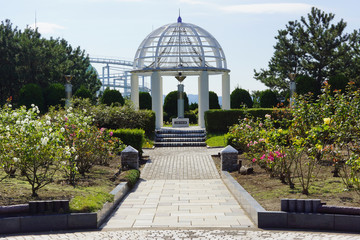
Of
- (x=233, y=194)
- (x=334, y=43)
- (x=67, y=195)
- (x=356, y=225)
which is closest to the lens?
(x=356, y=225)

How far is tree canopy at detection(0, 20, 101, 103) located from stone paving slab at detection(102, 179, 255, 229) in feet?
90.0

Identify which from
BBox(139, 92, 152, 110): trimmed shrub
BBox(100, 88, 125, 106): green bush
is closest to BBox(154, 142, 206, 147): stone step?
BBox(100, 88, 125, 106): green bush

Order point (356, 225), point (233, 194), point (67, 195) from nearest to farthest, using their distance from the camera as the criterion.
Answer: point (356, 225) → point (67, 195) → point (233, 194)

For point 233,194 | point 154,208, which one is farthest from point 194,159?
point 154,208

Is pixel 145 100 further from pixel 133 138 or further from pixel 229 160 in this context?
pixel 229 160

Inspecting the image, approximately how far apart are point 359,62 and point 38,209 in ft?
106

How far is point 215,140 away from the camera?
24.3m

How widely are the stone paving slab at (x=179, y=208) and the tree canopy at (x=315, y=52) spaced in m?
23.8

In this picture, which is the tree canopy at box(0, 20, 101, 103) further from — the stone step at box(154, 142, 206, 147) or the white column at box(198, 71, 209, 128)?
the stone step at box(154, 142, 206, 147)

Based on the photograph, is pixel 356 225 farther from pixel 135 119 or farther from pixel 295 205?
pixel 135 119

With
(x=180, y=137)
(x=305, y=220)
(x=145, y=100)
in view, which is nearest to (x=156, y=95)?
(x=180, y=137)

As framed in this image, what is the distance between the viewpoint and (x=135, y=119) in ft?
80.1

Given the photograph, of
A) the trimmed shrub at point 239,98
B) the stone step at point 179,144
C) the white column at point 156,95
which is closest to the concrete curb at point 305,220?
the stone step at point 179,144

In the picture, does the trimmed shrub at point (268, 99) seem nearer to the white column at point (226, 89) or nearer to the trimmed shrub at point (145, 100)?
the white column at point (226, 89)
